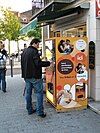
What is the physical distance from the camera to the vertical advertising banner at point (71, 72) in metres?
8.90

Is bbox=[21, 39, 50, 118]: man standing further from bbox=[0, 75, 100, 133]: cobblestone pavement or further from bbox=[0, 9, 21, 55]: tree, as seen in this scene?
bbox=[0, 9, 21, 55]: tree

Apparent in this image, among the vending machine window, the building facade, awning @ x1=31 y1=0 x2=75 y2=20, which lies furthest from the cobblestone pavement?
awning @ x1=31 y1=0 x2=75 y2=20

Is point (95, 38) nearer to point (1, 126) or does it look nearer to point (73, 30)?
point (73, 30)

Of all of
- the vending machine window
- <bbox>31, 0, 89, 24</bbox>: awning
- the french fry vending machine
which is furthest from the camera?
<bbox>31, 0, 89, 24</bbox>: awning

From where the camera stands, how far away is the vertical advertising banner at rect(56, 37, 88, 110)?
890 cm

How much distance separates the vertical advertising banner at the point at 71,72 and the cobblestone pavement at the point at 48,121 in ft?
1.08

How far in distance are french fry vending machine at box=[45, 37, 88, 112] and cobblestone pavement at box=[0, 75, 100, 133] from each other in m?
0.29

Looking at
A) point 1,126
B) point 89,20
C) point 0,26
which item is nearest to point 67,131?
point 1,126

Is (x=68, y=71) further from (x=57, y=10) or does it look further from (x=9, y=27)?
(x=9, y=27)

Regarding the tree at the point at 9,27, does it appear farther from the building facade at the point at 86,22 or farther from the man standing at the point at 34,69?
the man standing at the point at 34,69

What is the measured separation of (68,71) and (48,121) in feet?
5.12

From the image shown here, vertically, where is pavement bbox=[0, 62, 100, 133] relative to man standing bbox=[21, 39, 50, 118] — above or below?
below

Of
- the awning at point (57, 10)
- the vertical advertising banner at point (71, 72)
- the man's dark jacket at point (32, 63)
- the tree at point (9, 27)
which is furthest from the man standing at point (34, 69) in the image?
the tree at point (9, 27)

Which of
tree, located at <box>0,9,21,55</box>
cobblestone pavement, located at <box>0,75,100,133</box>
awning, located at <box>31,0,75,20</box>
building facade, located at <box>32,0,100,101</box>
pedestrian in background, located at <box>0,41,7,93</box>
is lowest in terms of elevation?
cobblestone pavement, located at <box>0,75,100,133</box>
